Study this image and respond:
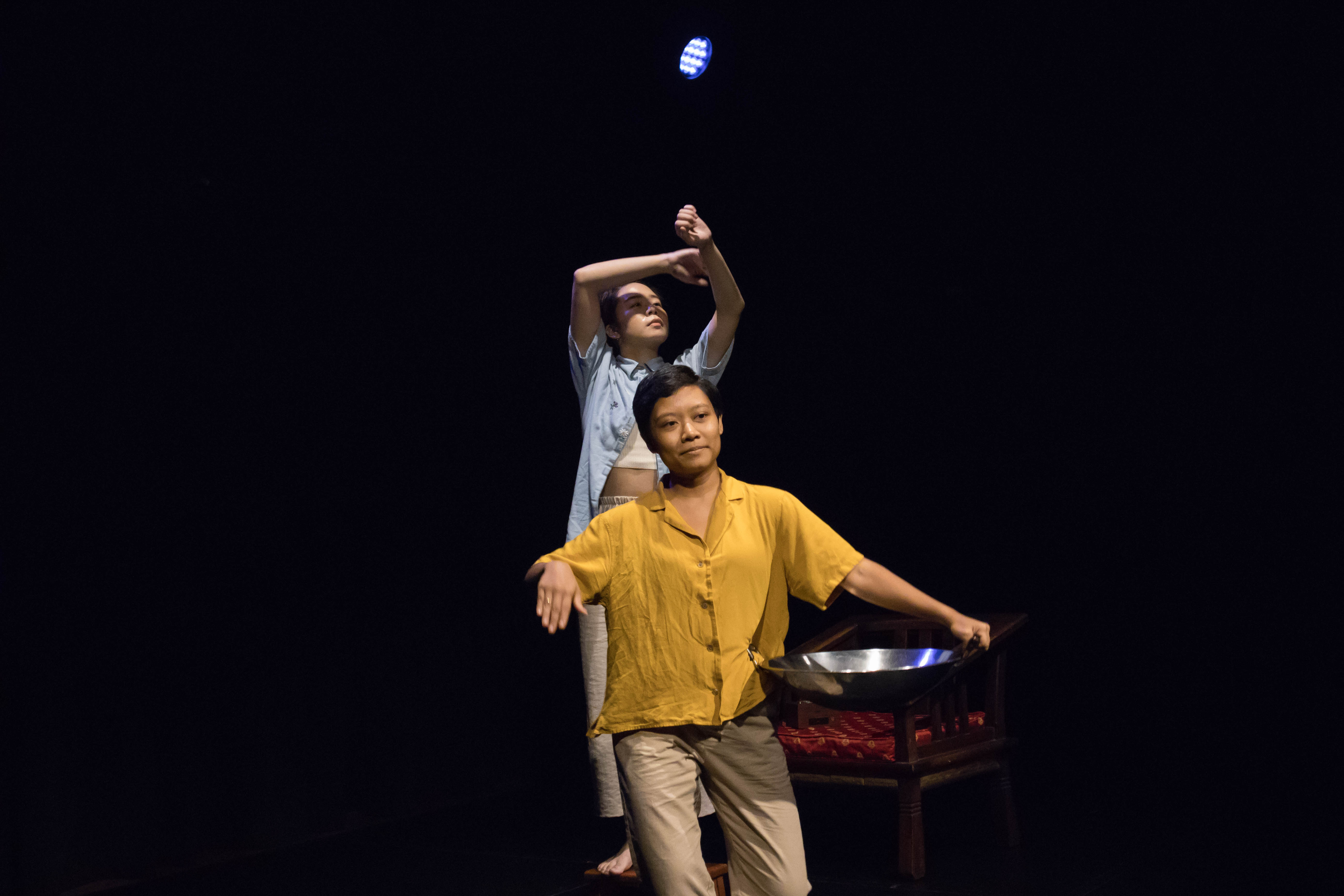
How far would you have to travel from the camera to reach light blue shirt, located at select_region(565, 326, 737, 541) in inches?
115

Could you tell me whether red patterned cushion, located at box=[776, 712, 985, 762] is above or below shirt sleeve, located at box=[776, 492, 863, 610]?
below

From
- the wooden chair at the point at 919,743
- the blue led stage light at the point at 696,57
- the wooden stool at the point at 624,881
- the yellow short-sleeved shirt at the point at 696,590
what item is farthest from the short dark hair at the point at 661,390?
the blue led stage light at the point at 696,57

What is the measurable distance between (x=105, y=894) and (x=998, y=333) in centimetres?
368

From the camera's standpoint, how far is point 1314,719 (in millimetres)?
4223

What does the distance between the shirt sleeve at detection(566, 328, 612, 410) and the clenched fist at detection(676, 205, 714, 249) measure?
0.42 m

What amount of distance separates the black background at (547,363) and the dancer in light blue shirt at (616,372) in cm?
150

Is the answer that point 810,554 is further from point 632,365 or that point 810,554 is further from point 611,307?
point 611,307

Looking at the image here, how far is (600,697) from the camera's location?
9.41 ft

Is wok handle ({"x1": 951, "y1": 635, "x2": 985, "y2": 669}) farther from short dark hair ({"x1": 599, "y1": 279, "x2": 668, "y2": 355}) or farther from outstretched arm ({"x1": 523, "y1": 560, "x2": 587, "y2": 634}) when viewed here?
short dark hair ({"x1": 599, "y1": 279, "x2": 668, "y2": 355})

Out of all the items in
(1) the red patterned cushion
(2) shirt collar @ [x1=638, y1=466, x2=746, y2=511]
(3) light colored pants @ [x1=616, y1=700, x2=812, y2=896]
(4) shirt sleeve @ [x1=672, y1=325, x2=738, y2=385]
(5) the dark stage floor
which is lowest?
(5) the dark stage floor

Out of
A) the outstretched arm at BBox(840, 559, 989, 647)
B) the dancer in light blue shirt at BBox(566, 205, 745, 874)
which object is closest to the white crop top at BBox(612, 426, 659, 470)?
the dancer in light blue shirt at BBox(566, 205, 745, 874)

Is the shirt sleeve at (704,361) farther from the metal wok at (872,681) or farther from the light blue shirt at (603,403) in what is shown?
the metal wok at (872,681)

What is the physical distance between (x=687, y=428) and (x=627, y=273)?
0.76m

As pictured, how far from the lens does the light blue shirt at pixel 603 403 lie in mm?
2920
